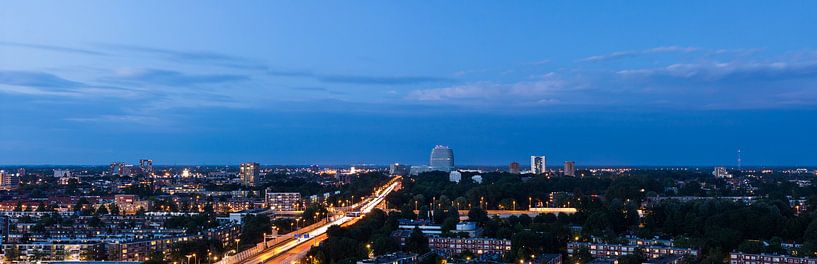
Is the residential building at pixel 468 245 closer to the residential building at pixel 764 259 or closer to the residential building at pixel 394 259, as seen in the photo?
the residential building at pixel 394 259

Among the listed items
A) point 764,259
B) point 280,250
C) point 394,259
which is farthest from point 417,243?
point 764,259

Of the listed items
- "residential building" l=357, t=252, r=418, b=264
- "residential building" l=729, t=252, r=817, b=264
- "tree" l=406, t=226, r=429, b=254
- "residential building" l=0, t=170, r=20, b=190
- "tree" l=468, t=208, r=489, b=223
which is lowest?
"residential building" l=729, t=252, r=817, b=264

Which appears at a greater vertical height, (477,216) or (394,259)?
(477,216)

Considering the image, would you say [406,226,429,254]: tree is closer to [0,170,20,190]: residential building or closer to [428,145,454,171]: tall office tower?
[0,170,20,190]: residential building

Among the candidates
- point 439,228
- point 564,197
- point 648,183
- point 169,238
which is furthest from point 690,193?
point 169,238

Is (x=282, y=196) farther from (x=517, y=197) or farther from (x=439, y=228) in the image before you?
(x=439, y=228)

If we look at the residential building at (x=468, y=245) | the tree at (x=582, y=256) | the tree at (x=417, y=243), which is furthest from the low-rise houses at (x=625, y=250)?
the tree at (x=417, y=243)

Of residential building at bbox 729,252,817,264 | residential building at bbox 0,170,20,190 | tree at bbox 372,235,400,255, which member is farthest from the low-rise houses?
residential building at bbox 0,170,20,190

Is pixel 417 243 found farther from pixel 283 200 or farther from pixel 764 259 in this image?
pixel 283 200

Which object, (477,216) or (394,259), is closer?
(394,259)
